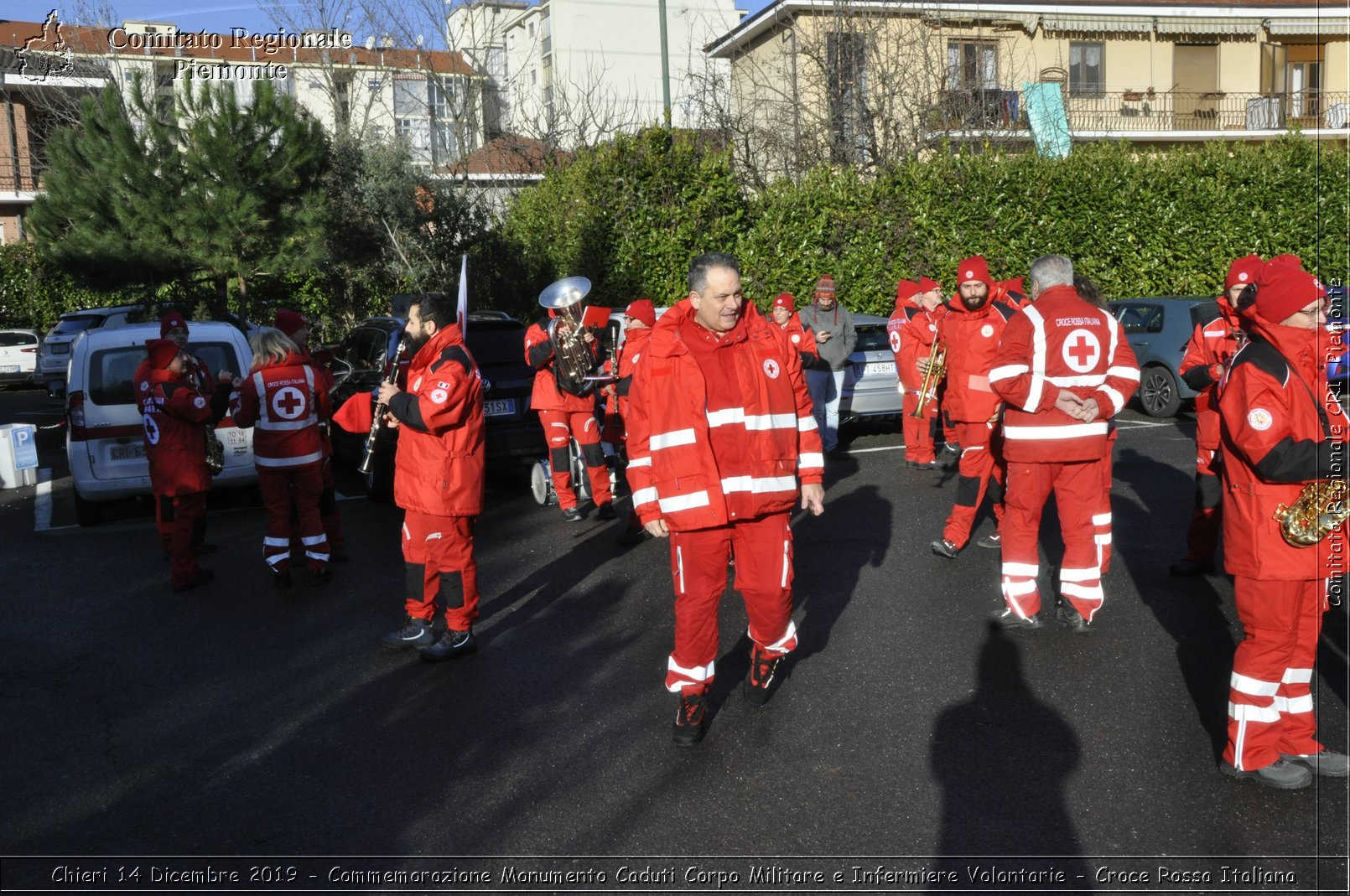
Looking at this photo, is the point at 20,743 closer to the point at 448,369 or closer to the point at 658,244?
the point at 448,369

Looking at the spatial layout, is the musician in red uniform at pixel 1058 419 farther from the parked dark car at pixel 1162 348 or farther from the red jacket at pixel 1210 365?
the parked dark car at pixel 1162 348

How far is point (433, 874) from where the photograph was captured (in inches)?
156

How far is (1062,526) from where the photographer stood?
6.11 metres

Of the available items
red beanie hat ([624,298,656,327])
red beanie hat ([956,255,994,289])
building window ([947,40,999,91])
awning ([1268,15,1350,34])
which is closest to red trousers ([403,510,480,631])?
red beanie hat ([624,298,656,327])

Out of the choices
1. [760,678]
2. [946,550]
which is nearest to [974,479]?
[946,550]

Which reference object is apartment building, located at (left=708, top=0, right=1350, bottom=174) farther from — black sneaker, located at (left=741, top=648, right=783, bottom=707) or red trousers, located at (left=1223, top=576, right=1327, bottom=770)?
red trousers, located at (left=1223, top=576, right=1327, bottom=770)

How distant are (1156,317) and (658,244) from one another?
22.7 ft

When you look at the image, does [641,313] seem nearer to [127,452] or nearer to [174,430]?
[174,430]

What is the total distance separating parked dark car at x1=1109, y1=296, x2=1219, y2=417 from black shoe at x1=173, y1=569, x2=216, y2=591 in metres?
11.3

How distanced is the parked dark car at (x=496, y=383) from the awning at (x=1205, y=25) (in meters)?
27.8

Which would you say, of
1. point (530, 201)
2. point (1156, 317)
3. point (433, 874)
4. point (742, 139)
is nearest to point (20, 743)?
point (433, 874)

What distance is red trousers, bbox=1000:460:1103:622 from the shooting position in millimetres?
6051

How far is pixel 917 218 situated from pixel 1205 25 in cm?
2065

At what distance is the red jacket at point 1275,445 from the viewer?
4.10 metres
